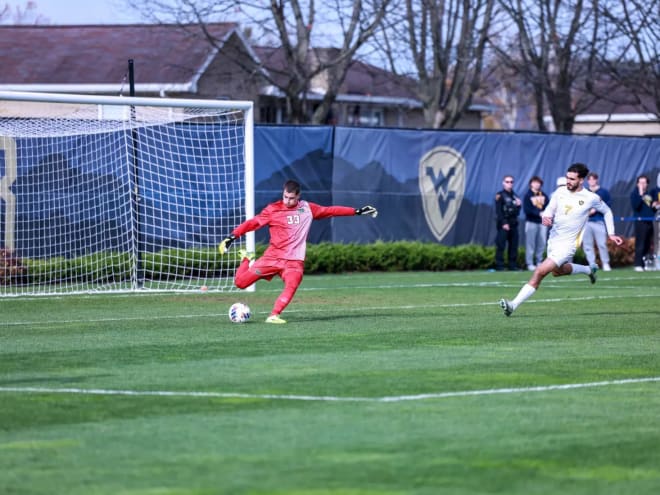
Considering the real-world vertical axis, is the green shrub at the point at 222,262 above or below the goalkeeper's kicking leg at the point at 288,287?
below

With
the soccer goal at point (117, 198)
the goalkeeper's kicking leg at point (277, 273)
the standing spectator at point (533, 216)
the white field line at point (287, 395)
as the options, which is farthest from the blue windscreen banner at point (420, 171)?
the white field line at point (287, 395)

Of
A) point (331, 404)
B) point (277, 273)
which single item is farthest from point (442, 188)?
point (331, 404)

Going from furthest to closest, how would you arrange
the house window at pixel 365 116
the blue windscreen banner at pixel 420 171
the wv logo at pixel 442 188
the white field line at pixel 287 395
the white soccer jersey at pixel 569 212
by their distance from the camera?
the house window at pixel 365 116
the wv logo at pixel 442 188
the blue windscreen banner at pixel 420 171
the white soccer jersey at pixel 569 212
the white field line at pixel 287 395

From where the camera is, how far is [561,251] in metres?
16.0

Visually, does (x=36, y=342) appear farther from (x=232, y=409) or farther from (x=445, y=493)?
(x=445, y=493)

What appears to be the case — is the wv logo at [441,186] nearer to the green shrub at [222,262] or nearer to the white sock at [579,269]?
the green shrub at [222,262]

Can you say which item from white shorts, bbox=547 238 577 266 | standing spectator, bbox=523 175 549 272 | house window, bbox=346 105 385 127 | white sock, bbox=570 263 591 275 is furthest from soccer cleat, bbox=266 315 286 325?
house window, bbox=346 105 385 127

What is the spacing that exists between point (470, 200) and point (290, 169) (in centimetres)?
471

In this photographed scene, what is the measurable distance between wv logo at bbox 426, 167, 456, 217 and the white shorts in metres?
12.5

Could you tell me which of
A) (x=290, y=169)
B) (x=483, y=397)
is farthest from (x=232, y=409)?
(x=290, y=169)

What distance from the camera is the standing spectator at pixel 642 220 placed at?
27938 mm

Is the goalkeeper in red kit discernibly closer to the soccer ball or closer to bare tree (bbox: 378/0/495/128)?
the soccer ball

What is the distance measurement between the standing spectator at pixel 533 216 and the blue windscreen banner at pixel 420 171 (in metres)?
1.52

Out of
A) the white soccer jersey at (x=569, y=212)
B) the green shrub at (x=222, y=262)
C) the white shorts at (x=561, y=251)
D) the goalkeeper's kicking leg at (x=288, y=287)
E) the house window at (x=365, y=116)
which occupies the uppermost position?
the house window at (x=365, y=116)
